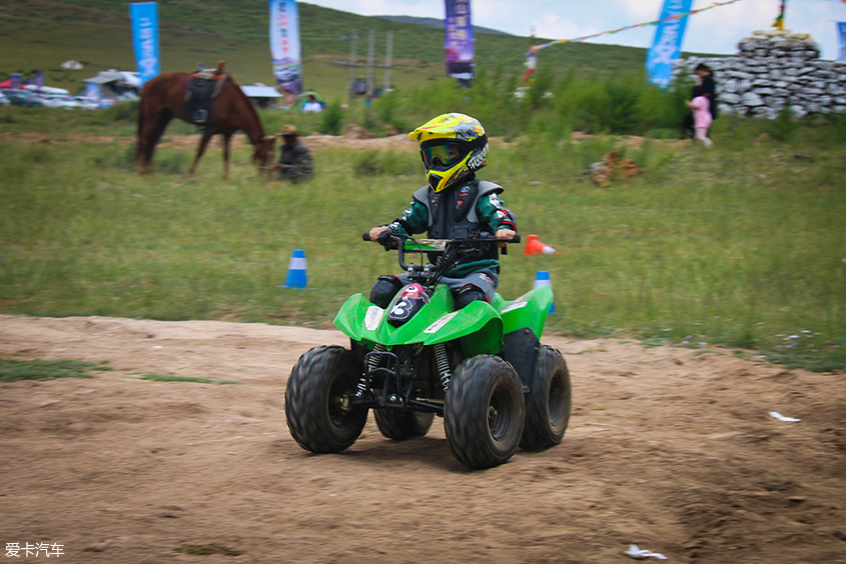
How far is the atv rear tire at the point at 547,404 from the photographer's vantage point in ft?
16.2

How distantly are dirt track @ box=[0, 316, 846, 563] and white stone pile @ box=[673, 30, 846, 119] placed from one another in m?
20.4

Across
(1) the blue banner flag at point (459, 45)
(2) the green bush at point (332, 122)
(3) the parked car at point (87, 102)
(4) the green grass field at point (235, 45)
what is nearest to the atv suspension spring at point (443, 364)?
(2) the green bush at point (332, 122)

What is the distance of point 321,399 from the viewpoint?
14.5 ft

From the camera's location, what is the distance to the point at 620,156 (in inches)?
756

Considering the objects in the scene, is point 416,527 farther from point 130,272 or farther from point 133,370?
point 130,272

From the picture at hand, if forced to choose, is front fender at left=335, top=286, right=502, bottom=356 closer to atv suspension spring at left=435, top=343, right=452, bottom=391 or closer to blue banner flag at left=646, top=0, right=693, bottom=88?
atv suspension spring at left=435, top=343, right=452, bottom=391

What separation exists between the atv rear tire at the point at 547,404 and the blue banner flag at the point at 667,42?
770 inches

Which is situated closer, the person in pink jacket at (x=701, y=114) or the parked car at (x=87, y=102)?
the person in pink jacket at (x=701, y=114)

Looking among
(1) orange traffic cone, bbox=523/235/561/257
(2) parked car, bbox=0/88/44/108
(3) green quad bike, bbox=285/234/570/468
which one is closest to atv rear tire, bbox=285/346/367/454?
(3) green quad bike, bbox=285/234/570/468

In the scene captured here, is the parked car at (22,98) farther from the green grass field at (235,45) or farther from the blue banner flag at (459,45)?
the blue banner flag at (459,45)

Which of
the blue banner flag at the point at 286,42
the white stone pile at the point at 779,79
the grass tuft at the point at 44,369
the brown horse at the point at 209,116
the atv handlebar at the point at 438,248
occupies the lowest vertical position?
the grass tuft at the point at 44,369

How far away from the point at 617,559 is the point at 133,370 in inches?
208

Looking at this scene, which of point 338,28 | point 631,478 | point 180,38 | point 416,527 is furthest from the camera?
point 338,28

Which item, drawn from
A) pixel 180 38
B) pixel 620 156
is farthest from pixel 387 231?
pixel 180 38
